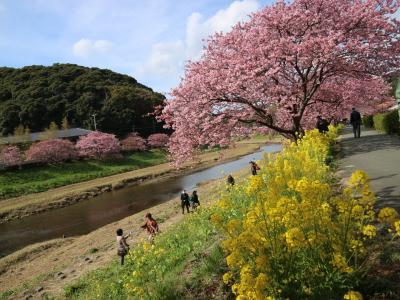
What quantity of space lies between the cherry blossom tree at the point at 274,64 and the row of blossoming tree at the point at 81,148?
40612 mm

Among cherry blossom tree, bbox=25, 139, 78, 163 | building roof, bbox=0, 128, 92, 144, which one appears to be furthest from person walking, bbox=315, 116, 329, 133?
building roof, bbox=0, 128, 92, 144

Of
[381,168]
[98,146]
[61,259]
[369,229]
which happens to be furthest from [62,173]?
[369,229]

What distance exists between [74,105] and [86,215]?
155 feet

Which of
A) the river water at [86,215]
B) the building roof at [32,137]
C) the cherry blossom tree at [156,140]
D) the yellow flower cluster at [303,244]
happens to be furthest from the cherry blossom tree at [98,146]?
the yellow flower cluster at [303,244]

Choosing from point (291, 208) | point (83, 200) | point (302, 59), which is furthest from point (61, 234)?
point (291, 208)

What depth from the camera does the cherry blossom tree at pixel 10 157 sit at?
1780 inches

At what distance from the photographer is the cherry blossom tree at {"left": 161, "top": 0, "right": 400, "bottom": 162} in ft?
37.1

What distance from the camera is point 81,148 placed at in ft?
186

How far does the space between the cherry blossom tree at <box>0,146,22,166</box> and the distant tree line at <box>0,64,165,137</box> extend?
56.7ft

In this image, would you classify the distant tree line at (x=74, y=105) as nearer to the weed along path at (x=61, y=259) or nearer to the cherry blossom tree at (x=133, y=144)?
the cherry blossom tree at (x=133, y=144)

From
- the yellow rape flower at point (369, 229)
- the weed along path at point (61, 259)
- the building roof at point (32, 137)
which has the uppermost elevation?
the building roof at point (32, 137)

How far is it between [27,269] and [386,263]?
57.1ft

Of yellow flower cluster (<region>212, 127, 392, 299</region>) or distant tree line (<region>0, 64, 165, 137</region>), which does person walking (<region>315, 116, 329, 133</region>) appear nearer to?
yellow flower cluster (<region>212, 127, 392, 299</region>)

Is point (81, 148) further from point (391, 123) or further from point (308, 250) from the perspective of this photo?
point (308, 250)
